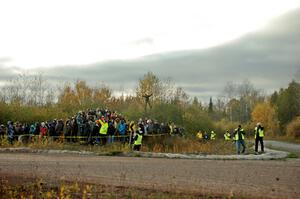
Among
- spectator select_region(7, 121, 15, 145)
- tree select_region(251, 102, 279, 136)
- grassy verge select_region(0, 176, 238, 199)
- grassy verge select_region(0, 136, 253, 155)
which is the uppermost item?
tree select_region(251, 102, 279, 136)

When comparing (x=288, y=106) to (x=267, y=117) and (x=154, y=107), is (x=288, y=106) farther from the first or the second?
(x=154, y=107)

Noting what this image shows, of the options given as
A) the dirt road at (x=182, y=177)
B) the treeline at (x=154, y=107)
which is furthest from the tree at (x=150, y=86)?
the dirt road at (x=182, y=177)

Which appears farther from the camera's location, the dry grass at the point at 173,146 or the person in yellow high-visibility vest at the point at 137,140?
the dry grass at the point at 173,146

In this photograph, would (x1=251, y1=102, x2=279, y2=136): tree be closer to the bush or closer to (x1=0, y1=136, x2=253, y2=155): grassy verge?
the bush

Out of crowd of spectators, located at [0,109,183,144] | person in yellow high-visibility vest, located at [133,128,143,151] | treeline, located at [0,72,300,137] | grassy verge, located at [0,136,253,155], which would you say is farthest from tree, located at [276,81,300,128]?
person in yellow high-visibility vest, located at [133,128,143,151]

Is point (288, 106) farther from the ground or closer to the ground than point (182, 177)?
farther from the ground

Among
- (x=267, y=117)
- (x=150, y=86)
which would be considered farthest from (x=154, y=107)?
(x=267, y=117)

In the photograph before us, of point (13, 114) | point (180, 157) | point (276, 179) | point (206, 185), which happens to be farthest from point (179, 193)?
point (13, 114)

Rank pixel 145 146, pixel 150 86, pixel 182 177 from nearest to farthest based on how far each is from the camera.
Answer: pixel 182 177 < pixel 145 146 < pixel 150 86

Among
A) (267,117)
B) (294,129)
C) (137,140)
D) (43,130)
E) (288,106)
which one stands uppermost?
(288,106)

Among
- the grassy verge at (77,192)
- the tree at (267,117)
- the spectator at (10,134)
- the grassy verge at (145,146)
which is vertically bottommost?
the grassy verge at (77,192)

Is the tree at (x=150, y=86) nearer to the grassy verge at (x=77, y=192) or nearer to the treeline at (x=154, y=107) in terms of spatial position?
the treeline at (x=154, y=107)

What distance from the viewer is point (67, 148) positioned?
29594 millimetres

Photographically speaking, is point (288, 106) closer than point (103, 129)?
No
